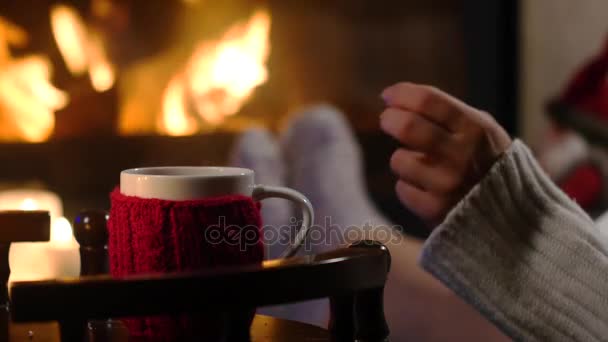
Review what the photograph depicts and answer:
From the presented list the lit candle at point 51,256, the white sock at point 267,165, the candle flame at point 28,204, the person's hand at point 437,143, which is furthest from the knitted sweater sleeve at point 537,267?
the candle flame at point 28,204

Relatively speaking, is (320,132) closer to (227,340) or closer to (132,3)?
(132,3)

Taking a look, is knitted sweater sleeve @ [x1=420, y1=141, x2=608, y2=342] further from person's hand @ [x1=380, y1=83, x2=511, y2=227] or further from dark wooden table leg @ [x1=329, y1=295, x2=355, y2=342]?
dark wooden table leg @ [x1=329, y1=295, x2=355, y2=342]

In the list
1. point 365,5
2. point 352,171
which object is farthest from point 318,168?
point 365,5

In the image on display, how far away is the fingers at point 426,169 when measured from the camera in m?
0.59

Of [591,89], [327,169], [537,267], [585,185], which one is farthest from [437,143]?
[591,89]

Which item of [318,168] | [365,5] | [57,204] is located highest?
[365,5]

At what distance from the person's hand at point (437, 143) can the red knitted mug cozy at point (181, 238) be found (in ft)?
0.56

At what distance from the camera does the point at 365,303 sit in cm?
40

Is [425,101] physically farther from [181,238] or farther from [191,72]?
[191,72]

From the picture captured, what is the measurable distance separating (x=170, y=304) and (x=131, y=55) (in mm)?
1221

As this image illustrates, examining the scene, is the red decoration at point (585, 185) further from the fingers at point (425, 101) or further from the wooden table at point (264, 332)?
the wooden table at point (264, 332)

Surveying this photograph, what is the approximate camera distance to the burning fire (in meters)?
1.54

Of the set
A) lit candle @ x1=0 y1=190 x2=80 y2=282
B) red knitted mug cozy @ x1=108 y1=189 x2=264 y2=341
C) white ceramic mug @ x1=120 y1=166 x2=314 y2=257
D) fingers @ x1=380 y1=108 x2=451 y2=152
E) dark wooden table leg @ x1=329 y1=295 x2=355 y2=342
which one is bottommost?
lit candle @ x1=0 y1=190 x2=80 y2=282

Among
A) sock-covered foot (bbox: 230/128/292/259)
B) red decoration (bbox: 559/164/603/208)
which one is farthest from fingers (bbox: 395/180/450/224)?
red decoration (bbox: 559/164/603/208)
